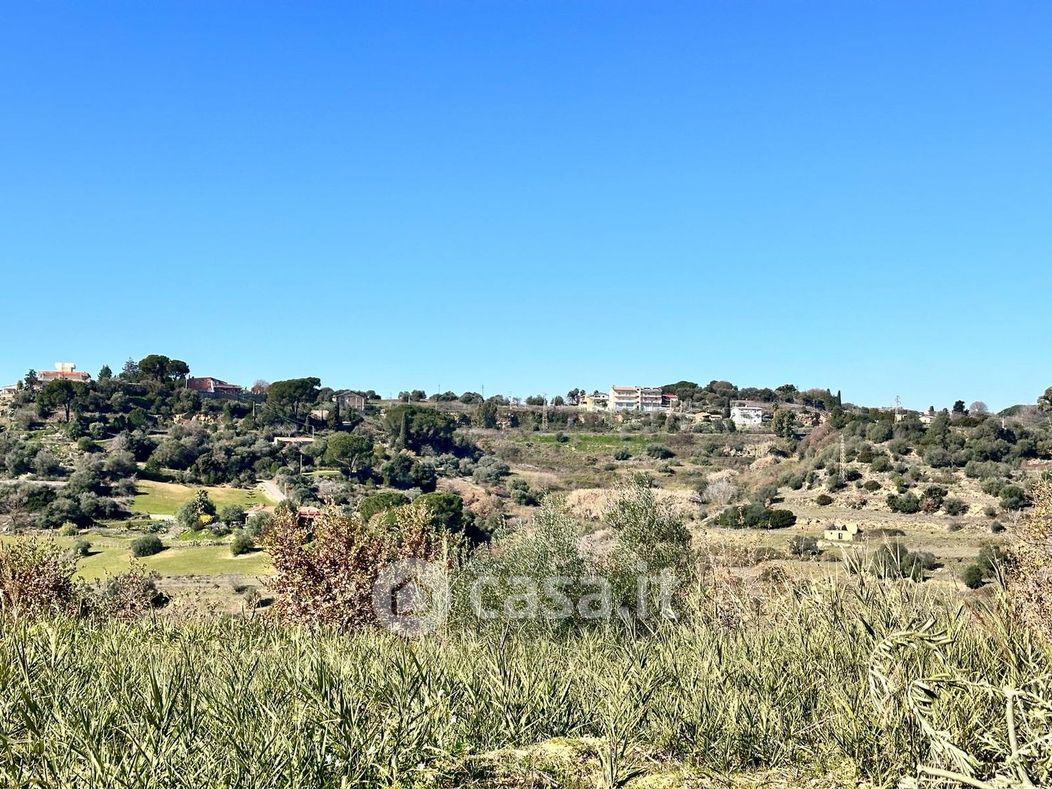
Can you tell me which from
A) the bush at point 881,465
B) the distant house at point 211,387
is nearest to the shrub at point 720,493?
the bush at point 881,465

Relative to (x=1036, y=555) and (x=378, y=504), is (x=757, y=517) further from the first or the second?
(x=1036, y=555)

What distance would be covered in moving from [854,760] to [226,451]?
6787cm

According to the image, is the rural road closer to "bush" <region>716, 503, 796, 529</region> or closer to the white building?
"bush" <region>716, 503, 796, 529</region>

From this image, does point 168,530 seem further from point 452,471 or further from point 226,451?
point 452,471

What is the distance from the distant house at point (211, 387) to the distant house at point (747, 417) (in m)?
59.0

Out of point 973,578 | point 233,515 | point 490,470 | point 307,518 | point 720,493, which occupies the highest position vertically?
point 490,470

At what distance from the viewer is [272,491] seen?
59.1 m

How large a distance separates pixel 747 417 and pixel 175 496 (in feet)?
196

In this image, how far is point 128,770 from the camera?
2.44 metres

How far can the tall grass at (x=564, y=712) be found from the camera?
2619mm

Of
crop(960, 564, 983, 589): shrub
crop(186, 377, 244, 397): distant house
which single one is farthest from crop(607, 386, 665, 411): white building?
crop(960, 564, 983, 589): shrub

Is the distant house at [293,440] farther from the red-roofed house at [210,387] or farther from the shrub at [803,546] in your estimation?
the shrub at [803,546]

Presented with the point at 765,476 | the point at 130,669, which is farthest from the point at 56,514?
the point at 130,669

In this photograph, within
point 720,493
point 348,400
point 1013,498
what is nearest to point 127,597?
point 1013,498
